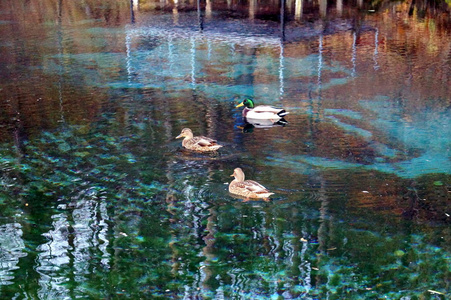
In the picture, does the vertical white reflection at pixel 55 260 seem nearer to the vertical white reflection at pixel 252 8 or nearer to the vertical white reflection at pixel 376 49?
the vertical white reflection at pixel 376 49

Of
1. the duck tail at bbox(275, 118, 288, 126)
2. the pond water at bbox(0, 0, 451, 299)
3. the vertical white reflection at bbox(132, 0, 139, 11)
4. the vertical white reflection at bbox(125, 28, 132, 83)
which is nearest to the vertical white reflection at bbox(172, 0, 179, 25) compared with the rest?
the vertical white reflection at bbox(132, 0, 139, 11)

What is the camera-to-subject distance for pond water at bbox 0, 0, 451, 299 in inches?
310

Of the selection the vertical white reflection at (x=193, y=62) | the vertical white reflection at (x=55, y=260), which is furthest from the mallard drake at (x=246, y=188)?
the vertical white reflection at (x=193, y=62)

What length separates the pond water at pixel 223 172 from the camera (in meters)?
7.87

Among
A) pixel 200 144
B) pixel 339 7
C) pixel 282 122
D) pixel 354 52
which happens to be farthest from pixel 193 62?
pixel 339 7

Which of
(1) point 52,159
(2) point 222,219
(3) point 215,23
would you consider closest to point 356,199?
(2) point 222,219

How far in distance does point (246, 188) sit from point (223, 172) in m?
1.33

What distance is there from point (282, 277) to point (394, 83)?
33.7ft

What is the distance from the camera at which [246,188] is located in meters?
9.62

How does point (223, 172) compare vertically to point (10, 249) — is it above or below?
above

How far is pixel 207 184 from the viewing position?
33.9 feet

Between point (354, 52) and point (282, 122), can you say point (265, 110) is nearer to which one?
point (282, 122)

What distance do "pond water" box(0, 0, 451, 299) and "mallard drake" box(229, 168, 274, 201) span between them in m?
0.15

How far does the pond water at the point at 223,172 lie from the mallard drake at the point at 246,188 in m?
0.15
